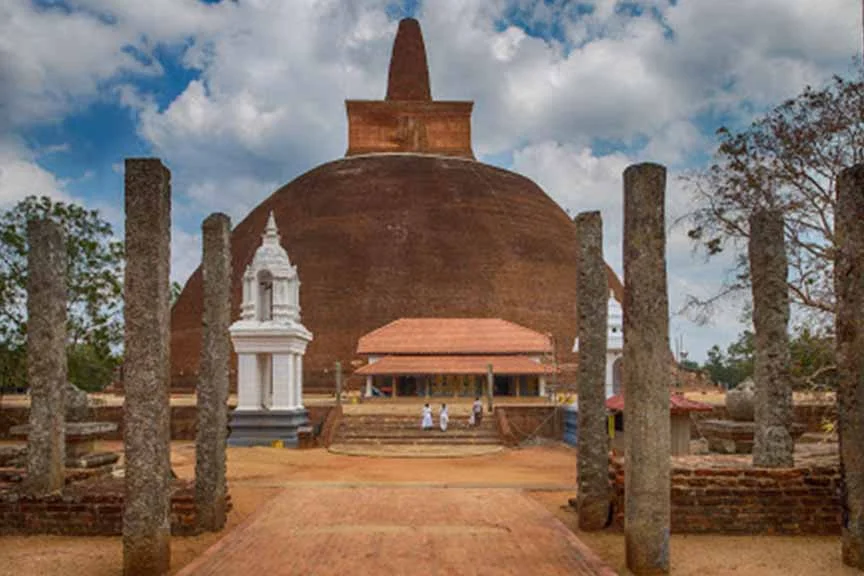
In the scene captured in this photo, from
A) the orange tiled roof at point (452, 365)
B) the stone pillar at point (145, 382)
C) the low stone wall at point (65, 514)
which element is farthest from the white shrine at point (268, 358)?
the stone pillar at point (145, 382)

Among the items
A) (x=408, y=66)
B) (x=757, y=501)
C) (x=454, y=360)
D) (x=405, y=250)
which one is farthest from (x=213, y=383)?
(x=408, y=66)

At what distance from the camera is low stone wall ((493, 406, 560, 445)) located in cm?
2341

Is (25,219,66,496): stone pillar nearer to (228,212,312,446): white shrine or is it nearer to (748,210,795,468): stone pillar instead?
(748,210,795,468): stone pillar

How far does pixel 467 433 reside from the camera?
22.8 metres

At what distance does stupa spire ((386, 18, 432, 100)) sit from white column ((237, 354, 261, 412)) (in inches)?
1058

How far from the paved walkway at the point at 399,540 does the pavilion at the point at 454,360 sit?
64.2 feet

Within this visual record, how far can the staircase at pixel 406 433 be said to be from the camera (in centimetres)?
2202

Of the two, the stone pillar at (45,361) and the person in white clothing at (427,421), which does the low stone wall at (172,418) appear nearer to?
the person in white clothing at (427,421)

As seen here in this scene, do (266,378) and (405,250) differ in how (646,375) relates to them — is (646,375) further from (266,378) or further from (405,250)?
(405,250)

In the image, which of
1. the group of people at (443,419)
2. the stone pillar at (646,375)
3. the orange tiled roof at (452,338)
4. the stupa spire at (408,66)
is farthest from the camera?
the stupa spire at (408,66)

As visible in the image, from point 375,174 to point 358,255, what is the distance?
17.0 ft

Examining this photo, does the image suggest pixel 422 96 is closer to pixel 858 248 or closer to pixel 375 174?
pixel 375 174

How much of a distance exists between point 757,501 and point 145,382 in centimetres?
597

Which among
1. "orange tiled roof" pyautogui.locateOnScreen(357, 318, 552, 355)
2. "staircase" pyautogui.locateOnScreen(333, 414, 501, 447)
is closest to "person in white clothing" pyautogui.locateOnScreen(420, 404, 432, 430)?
"staircase" pyautogui.locateOnScreen(333, 414, 501, 447)
